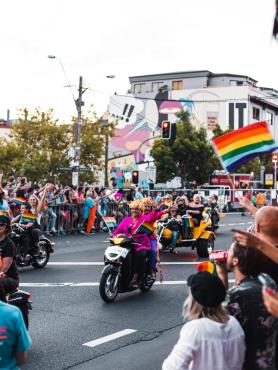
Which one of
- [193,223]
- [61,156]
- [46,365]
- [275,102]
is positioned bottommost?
[46,365]

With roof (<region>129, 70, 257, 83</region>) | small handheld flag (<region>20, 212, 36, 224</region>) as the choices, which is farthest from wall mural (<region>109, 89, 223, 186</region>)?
small handheld flag (<region>20, 212, 36, 224</region>)

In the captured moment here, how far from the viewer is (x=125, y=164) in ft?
220

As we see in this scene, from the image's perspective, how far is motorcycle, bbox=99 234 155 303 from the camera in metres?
9.10

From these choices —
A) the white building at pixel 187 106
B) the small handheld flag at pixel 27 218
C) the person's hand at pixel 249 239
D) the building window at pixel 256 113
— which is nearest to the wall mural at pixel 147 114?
the white building at pixel 187 106

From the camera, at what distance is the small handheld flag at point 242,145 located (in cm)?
551

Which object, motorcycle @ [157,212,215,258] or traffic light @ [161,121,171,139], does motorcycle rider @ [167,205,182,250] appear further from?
traffic light @ [161,121,171,139]

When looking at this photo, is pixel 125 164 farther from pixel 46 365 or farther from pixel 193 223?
pixel 46 365

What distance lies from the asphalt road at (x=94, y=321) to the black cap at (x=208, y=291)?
310 cm

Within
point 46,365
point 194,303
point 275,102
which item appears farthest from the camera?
point 275,102

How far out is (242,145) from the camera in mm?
5590

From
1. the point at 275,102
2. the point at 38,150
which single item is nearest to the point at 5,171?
the point at 38,150

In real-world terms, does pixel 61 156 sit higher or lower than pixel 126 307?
higher

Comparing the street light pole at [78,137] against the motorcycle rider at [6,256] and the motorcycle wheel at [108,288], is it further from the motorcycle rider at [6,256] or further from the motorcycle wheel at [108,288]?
the motorcycle rider at [6,256]

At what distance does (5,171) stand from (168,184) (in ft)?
48.9
